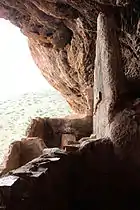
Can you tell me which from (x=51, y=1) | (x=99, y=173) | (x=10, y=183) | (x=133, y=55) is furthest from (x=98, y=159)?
(x=51, y=1)

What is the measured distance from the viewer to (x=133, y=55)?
4410mm

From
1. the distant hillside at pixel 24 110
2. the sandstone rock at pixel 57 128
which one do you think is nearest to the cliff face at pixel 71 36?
the sandstone rock at pixel 57 128

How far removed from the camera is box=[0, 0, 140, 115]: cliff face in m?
4.14

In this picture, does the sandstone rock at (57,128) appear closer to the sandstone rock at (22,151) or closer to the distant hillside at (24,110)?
the sandstone rock at (22,151)

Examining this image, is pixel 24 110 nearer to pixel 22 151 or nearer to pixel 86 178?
pixel 22 151

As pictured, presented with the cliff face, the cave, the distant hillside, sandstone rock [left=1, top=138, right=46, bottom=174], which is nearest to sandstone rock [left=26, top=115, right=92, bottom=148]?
the cave

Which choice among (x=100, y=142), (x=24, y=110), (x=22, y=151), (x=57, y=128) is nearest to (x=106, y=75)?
(x=100, y=142)

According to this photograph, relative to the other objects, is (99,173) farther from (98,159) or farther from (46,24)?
(46,24)

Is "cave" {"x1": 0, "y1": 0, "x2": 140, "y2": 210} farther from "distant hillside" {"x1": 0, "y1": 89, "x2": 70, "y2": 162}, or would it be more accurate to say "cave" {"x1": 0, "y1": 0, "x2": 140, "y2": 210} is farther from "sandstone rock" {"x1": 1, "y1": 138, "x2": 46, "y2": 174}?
"distant hillside" {"x1": 0, "y1": 89, "x2": 70, "y2": 162}

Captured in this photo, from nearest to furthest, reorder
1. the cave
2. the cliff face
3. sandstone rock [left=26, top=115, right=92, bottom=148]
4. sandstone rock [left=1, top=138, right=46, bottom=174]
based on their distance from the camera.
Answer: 1. the cave
2. the cliff face
3. sandstone rock [left=1, top=138, right=46, bottom=174]
4. sandstone rock [left=26, top=115, right=92, bottom=148]

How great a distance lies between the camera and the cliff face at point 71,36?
4141 mm

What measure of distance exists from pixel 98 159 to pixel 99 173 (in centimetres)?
10

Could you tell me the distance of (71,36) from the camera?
640cm

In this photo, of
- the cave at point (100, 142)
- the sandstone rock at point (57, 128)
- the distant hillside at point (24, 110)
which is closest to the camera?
the cave at point (100, 142)
